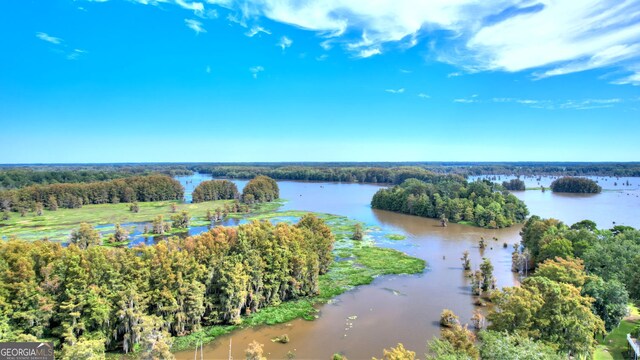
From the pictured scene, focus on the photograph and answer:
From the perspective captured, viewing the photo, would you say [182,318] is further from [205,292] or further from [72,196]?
[72,196]

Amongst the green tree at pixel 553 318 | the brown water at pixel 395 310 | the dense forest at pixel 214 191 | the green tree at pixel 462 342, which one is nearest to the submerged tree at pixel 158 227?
the brown water at pixel 395 310

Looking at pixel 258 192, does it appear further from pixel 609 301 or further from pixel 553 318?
pixel 553 318

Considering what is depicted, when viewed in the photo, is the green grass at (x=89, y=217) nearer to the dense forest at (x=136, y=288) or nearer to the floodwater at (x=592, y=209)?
the dense forest at (x=136, y=288)

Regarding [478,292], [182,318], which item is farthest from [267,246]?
[478,292]

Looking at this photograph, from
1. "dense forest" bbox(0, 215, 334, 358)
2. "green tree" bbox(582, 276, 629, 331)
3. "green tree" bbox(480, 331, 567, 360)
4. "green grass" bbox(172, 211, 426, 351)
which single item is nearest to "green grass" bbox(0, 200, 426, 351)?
"green grass" bbox(172, 211, 426, 351)

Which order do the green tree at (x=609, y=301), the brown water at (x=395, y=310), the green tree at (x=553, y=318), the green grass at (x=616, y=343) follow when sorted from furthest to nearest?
the brown water at (x=395, y=310) → the green tree at (x=609, y=301) → the green grass at (x=616, y=343) → the green tree at (x=553, y=318)

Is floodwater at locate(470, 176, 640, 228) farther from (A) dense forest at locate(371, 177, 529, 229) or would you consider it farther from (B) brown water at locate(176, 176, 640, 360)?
(B) brown water at locate(176, 176, 640, 360)

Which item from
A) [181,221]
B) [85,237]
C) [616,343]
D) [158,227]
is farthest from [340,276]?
[181,221]
